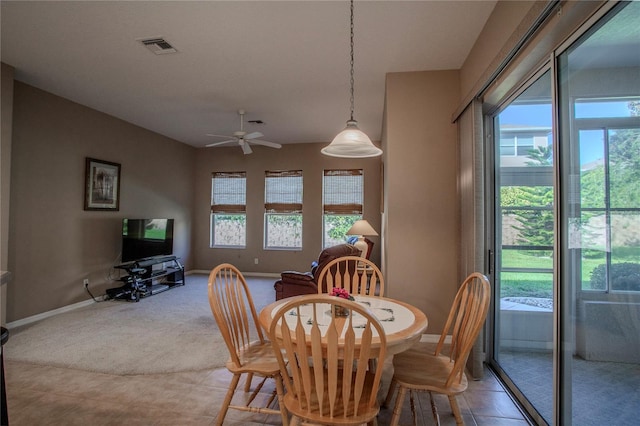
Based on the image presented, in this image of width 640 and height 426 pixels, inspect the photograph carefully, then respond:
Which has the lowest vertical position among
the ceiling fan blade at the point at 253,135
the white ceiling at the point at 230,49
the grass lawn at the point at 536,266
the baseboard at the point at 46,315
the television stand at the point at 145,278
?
the baseboard at the point at 46,315

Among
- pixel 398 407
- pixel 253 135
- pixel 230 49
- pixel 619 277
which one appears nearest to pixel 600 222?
pixel 619 277

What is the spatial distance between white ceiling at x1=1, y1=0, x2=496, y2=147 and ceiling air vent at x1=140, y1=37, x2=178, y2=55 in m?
0.07

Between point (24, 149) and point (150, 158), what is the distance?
213 centimetres

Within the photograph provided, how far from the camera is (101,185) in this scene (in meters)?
4.75

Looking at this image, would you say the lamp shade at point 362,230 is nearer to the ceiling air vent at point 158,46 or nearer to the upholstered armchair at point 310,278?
the upholstered armchair at point 310,278

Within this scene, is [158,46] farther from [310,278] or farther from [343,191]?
[343,191]

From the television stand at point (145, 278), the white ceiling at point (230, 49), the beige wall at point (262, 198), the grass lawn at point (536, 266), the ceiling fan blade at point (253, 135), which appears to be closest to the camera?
the grass lawn at point (536, 266)

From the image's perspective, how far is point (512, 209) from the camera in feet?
7.85

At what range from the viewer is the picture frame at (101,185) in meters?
4.54

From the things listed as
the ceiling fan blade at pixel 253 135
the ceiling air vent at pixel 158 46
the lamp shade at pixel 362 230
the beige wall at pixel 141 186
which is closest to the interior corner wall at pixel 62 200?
the beige wall at pixel 141 186

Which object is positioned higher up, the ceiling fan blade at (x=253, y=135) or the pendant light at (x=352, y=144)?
the ceiling fan blade at (x=253, y=135)

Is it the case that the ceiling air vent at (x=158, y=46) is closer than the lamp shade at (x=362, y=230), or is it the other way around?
the ceiling air vent at (x=158, y=46)

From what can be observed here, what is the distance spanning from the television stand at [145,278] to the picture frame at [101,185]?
3.27 feet

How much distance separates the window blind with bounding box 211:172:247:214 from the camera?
7.01 m
